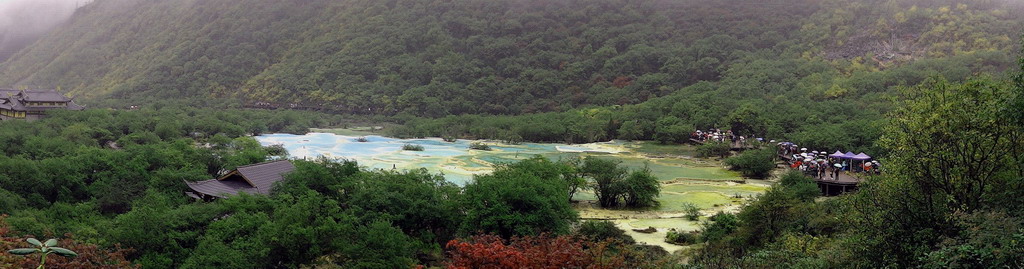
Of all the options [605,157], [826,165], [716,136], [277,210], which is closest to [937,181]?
[277,210]

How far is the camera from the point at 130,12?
15550 cm

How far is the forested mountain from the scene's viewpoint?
275 feet

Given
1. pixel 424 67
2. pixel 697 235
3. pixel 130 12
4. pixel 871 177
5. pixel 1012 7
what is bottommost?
pixel 697 235

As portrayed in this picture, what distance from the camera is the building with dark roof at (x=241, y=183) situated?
19219 mm

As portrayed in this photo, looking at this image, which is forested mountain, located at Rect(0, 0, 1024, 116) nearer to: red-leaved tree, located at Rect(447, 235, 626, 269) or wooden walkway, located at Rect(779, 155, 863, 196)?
wooden walkway, located at Rect(779, 155, 863, 196)

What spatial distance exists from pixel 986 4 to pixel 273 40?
389 ft

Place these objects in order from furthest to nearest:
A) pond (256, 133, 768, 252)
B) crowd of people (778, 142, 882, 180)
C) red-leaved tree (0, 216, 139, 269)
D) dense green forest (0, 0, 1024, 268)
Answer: crowd of people (778, 142, 882, 180)
pond (256, 133, 768, 252)
dense green forest (0, 0, 1024, 268)
red-leaved tree (0, 216, 139, 269)

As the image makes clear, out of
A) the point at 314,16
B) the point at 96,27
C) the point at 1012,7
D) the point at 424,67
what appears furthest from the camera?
the point at 96,27

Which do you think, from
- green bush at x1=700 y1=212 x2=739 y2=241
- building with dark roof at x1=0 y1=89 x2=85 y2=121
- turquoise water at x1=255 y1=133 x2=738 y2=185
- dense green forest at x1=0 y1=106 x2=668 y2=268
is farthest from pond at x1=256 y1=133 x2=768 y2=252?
building with dark roof at x1=0 y1=89 x2=85 y2=121

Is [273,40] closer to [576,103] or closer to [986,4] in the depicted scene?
[576,103]

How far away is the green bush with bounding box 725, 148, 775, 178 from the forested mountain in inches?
1277

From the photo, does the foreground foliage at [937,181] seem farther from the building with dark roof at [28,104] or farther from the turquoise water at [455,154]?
the building with dark roof at [28,104]

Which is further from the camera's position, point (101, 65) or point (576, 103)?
point (101, 65)

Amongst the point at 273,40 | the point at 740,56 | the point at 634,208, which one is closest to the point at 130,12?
the point at 273,40
